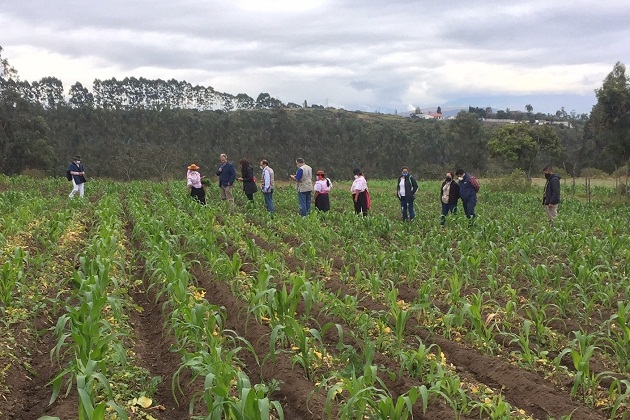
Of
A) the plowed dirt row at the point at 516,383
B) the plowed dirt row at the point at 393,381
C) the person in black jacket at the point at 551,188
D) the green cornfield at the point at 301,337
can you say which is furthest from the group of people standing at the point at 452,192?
the plowed dirt row at the point at 516,383

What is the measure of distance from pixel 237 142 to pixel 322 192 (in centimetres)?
4482

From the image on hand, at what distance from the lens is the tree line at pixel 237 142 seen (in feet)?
130

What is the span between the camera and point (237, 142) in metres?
57.8

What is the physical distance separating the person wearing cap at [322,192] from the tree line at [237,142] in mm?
27519

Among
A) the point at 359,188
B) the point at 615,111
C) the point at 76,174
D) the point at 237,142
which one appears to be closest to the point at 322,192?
the point at 359,188

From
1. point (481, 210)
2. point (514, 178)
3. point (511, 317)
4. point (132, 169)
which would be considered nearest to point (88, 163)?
point (132, 169)

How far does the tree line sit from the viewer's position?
1556 inches

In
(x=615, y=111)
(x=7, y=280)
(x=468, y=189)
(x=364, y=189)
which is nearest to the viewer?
(x=7, y=280)

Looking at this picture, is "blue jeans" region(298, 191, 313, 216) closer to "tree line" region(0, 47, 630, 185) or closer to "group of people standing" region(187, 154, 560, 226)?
"group of people standing" region(187, 154, 560, 226)

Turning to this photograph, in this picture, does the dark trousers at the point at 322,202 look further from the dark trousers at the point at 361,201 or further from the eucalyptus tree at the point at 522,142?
the eucalyptus tree at the point at 522,142

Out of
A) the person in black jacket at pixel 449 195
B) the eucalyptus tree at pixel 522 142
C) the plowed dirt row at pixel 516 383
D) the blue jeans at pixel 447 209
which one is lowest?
the plowed dirt row at pixel 516 383

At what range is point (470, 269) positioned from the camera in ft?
26.3

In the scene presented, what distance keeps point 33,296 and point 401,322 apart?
415cm

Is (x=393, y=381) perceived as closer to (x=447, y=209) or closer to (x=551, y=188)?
(x=551, y=188)
